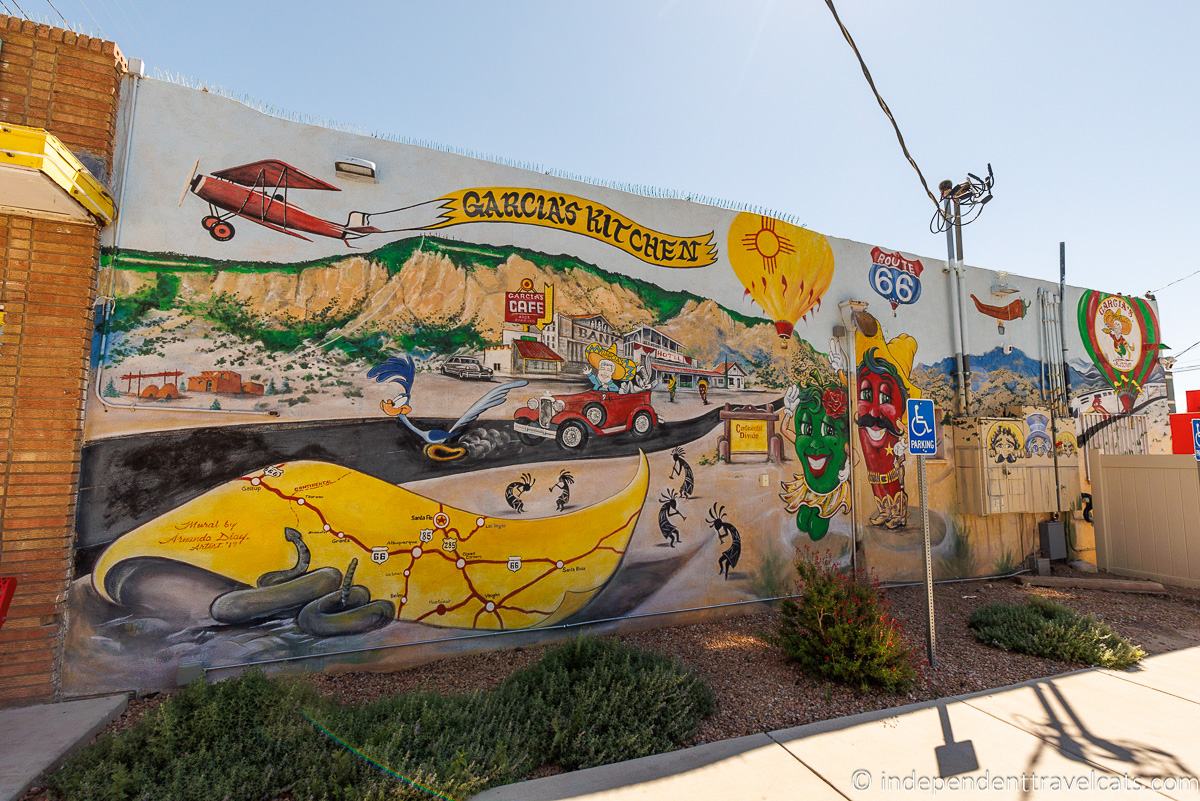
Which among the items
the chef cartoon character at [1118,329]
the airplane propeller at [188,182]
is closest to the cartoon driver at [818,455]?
the chef cartoon character at [1118,329]

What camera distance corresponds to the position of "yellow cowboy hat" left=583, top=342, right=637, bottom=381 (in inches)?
248

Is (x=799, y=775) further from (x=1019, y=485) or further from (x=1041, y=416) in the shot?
(x=1041, y=416)

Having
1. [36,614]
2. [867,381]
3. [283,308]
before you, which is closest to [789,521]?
[867,381]

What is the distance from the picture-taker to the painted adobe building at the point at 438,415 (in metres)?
4.65

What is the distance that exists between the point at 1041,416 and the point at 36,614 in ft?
43.4

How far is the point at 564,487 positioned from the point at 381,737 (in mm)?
3028

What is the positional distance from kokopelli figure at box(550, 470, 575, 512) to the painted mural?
26 millimetres

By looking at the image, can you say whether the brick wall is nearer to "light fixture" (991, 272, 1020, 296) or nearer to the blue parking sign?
the blue parking sign

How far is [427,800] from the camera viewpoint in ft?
9.85

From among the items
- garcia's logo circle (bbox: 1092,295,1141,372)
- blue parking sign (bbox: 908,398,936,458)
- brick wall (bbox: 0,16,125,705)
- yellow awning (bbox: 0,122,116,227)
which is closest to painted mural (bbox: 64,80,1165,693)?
brick wall (bbox: 0,16,125,705)

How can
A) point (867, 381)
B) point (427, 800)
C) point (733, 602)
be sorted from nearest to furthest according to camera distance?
point (427, 800), point (733, 602), point (867, 381)

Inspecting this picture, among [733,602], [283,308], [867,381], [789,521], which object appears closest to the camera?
[283,308]

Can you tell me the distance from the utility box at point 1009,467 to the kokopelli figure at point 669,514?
17.7 feet

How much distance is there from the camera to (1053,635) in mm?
5527
